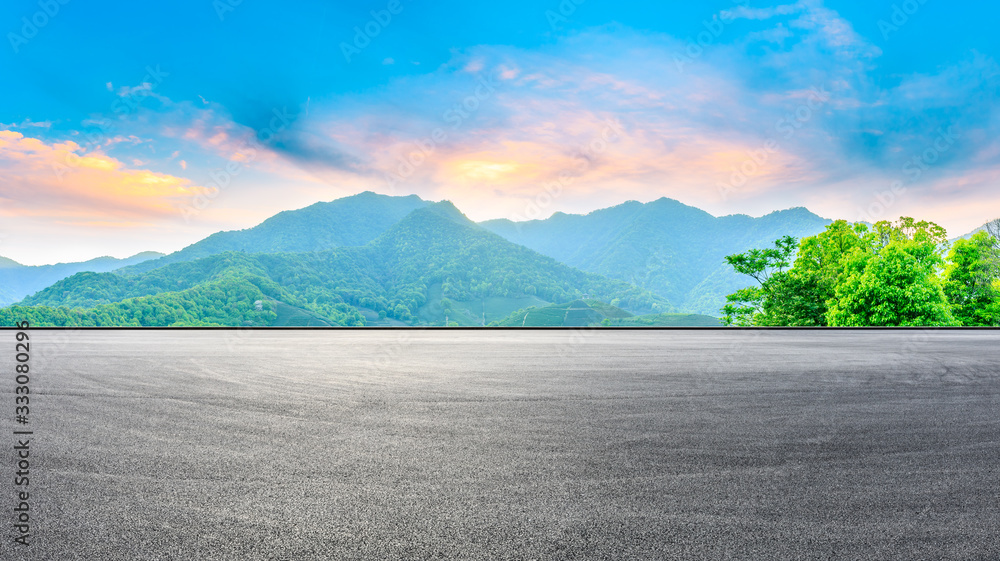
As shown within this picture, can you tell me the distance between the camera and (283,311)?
177 feet

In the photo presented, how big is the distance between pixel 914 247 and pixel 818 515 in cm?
5038

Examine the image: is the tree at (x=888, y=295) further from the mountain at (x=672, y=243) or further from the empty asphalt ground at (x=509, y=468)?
the mountain at (x=672, y=243)

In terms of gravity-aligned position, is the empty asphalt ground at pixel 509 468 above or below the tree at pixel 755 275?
below

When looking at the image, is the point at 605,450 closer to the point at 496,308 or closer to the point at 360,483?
the point at 360,483

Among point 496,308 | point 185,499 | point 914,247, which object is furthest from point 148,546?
point 496,308

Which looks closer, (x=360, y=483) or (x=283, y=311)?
(x=360, y=483)

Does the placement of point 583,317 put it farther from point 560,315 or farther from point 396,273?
point 396,273

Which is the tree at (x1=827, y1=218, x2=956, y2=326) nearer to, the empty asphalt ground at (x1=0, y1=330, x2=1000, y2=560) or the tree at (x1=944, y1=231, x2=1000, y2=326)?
the tree at (x1=944, y1=231, x2=1000, y2=326)

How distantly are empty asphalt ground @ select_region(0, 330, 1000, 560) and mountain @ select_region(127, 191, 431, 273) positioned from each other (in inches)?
3819

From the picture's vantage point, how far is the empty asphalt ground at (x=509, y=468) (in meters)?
3.00

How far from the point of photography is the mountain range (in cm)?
5116

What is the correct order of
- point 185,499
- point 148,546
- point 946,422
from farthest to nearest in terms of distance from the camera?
point 946,422 < point 185,499 < point 148,546

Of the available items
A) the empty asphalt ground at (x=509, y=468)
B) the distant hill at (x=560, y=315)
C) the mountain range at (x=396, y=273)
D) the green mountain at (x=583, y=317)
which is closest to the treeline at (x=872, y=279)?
the mountain range at (x=396, y=273)

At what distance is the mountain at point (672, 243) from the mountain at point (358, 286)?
1225cm
